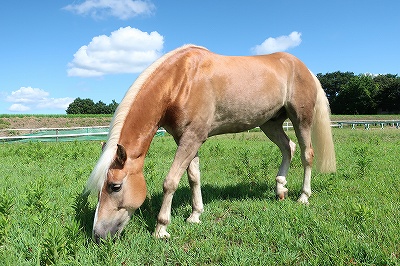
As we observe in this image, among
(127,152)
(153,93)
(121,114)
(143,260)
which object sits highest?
(153,93)

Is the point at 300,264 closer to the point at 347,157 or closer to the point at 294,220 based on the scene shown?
the point at 294,220

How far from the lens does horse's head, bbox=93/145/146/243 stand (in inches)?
132

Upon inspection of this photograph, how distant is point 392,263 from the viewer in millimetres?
2668

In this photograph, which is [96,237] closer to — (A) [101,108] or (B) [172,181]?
(B) [172,181]

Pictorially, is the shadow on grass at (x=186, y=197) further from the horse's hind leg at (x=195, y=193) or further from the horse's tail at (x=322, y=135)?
the horse's tail at (x=322, y=135)

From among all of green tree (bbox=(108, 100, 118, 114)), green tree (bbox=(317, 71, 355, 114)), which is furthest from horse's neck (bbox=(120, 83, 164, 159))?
green tree (bbox=(317, 71, 355, 114))

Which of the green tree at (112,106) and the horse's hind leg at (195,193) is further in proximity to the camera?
the green tree at (112,106)

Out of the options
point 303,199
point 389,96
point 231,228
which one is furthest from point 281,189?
point 389,96

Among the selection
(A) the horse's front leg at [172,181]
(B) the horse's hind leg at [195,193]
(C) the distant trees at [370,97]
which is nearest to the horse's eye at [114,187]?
(A) the horse's front leg at [172,181]

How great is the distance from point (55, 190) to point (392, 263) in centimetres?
512

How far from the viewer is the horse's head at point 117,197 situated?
132 inches

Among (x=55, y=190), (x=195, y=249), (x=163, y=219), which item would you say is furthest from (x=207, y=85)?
(x=55, y=190)

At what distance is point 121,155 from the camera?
3.32 meters

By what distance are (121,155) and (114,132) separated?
300 mm
